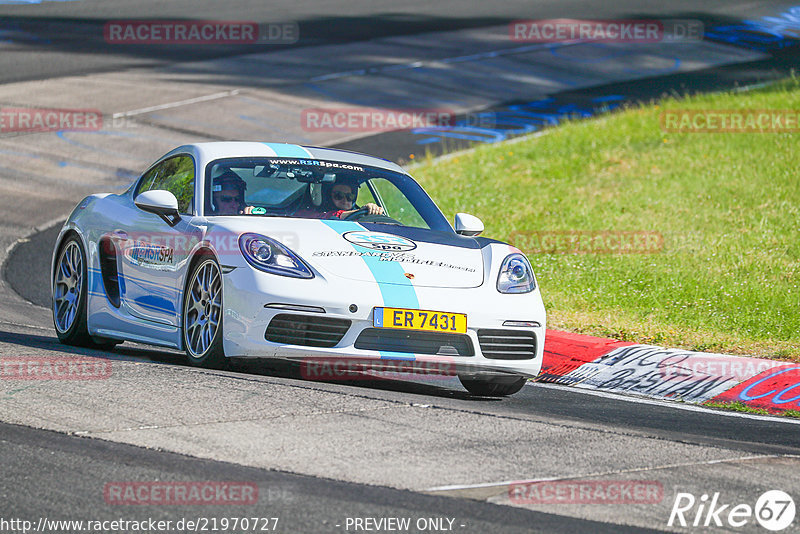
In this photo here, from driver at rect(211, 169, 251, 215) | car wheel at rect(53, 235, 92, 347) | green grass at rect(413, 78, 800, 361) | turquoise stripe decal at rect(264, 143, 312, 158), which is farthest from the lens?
green grass at rect(413, 78, 800, 361)

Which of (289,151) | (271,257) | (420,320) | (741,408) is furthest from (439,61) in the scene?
(420,320)

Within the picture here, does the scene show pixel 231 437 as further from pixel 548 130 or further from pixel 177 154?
pixel 548 130

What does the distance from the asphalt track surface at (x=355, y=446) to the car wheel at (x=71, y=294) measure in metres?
0.24

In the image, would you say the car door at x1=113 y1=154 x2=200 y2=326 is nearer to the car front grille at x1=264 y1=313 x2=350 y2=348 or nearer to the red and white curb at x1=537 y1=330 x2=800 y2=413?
the car front grille at x1=264 y1=313 x2=350 y2=348

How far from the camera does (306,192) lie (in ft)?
25.8

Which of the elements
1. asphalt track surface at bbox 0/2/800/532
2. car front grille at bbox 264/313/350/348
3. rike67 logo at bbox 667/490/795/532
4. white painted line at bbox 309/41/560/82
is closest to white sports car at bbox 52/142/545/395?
car front grille at bbox 264/313/350/348

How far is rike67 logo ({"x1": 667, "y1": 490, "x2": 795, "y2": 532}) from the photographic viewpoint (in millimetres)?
4398

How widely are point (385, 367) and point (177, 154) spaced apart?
257 centimetres

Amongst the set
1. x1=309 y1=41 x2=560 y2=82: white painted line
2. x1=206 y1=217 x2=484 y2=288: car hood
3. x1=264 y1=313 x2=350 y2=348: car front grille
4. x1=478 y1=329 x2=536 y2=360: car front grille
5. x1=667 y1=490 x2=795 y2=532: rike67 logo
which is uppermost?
x1=309 y1=41 x2=560 y2=82: white painted line

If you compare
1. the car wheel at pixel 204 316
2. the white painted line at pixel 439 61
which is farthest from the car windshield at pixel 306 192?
the white painted line at pixel 439 61

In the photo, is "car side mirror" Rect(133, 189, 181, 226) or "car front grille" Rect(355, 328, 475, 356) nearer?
"car front grille" Rect(355, 328, 475, 356)

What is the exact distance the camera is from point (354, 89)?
23.5 meters

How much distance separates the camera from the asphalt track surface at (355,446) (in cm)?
435

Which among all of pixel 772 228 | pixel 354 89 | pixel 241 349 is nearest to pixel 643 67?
pixel 354 89
